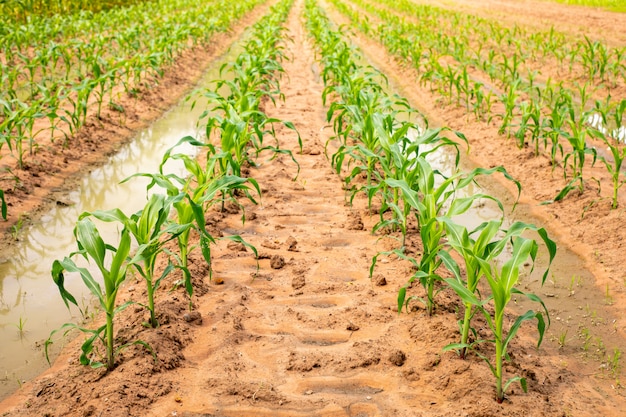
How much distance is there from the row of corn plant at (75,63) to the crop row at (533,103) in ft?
14.0

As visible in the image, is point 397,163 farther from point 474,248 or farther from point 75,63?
point 75,63

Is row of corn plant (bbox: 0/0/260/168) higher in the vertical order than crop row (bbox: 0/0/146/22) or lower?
lower

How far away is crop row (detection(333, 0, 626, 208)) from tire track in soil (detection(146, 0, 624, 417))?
204cm

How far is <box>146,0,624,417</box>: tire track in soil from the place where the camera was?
2.72m

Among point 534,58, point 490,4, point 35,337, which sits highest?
point 490,4

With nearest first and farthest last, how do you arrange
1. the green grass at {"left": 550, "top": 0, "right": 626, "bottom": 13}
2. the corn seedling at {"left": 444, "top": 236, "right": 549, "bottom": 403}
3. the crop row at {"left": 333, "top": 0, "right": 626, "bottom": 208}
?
the corn seedling at {"left": 444, "top": 236, "right": 549, "bottom": 403} < the crop row at {"left": 333, "top": 0, "right": 626, "bottom": 208} < the green grass at {"left": 550, "top": 0, "right": 626, "bottom": 13}

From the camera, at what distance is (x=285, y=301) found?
11.9 ft

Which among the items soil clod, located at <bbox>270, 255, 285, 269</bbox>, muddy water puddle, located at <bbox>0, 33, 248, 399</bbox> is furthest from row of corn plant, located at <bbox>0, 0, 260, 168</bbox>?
soil clod, located at <bbox>270, 255, 285, 269</bbox>

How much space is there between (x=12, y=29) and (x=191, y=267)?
9.35 metres

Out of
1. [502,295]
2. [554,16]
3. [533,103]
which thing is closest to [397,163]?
[502,295]

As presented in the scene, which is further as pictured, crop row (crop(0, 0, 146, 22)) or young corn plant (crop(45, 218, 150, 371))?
crop row (crop(0, 0, 146, 22))

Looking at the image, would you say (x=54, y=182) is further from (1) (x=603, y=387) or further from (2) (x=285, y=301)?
(1) (x=603, y=387)

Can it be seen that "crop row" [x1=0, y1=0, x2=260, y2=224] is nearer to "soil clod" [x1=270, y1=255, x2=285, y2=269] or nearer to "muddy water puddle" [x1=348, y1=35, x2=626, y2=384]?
"soil clod" [x1=270, y1=255, x2=285, y2=269]

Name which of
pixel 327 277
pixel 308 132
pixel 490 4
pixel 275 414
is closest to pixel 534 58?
pixel 308 132
